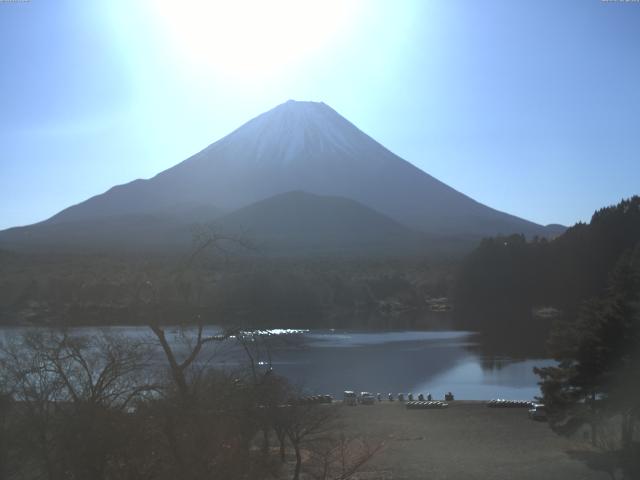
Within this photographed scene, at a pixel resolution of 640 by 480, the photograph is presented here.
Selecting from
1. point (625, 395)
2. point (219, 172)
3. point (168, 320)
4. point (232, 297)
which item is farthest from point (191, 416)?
point (219, 172)

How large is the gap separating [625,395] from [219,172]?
103 m

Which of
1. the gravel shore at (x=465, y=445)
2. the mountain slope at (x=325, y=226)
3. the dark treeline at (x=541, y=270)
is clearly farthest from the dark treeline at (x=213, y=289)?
the mountain slope at (x=325, y=226)

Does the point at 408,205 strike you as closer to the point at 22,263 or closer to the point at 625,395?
the point at 22,263

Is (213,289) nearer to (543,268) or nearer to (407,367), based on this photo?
(407,367)

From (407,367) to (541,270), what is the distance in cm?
2660

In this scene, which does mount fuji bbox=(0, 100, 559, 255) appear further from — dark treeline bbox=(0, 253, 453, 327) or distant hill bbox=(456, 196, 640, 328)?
distant hill bbox=(456, 196, 640, 328)

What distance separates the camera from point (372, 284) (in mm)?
54938

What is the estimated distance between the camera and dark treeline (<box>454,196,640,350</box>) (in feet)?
152

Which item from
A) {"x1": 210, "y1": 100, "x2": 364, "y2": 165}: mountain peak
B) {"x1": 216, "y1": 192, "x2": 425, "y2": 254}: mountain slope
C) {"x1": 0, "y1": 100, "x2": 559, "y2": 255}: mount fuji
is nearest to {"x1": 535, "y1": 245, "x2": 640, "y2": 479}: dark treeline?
{"x1": 216, "y1": 192, "x2": 425, "y2": 254}: mountain slope

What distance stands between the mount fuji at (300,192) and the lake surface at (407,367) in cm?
5110

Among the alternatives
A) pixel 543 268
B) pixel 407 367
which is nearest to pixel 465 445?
pixel 407 367

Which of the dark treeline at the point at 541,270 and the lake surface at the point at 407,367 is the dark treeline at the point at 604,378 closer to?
the lake surface at the point at 407,367

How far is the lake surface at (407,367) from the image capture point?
23266 millimetres

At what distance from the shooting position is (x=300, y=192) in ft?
339
